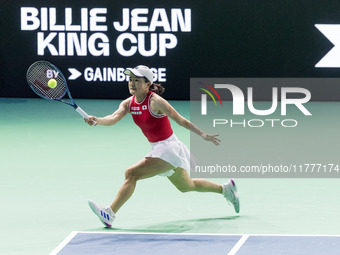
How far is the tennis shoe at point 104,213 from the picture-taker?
26.7 ft

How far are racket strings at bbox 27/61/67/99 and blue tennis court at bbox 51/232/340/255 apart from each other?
6.52 feet

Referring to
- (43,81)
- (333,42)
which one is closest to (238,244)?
(43,81)

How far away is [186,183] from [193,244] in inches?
45.5

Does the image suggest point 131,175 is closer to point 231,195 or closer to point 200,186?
point 200,186

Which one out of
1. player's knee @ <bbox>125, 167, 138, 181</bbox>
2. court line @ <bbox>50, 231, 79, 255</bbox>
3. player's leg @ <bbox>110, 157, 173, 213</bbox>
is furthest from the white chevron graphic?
court line @ <bbox>50, 231, 79, 255</bbox>

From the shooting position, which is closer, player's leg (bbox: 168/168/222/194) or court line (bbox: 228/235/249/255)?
court line (bbox: 228/235/249/255)

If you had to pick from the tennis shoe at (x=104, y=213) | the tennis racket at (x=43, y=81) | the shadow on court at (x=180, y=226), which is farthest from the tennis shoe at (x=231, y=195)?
the tennis racket at (x=43, y=81)

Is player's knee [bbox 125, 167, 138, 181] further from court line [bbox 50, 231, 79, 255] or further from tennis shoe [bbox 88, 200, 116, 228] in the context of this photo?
court line [bbox 50, 231, 79, 255]

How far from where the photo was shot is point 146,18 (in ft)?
56.1

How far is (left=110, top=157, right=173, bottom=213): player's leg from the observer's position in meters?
8.26

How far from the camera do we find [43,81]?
9.36 meters

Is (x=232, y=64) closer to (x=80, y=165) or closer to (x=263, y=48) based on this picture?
(x=263, y=48)

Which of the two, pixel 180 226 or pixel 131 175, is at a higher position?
pixel 131 175

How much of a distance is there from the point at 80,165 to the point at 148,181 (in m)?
1.33
